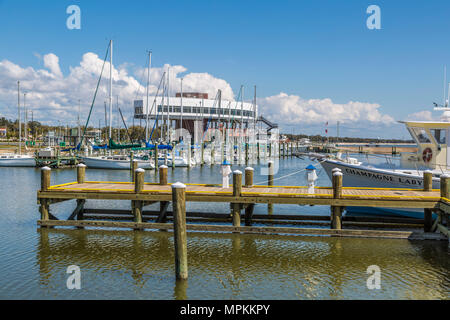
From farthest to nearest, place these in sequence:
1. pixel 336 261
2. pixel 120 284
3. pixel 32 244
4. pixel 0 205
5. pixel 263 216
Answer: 1. pixel 0 205
2. pixel 263 216
3. pixel 32 244
4. pixel 336 261
5. pixel 120 284

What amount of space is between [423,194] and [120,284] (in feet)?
40.6

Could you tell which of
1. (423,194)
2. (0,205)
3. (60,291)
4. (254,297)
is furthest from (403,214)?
(0,205)

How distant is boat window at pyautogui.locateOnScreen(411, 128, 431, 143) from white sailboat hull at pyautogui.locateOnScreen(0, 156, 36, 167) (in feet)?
168

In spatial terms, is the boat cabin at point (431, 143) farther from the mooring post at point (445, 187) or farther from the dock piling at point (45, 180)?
the dock piling at point (45, 180)

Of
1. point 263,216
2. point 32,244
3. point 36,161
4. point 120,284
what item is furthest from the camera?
point 36,161

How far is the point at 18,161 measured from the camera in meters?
58.1

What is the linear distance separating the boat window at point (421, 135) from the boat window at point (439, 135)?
A: 0.32m

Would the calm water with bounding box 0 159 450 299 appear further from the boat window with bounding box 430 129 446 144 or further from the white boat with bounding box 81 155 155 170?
the white boat with bounding box 81 155 155 170

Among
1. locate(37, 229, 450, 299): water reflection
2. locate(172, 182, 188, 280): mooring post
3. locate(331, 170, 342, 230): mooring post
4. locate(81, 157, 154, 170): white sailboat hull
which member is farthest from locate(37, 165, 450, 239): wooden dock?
locate(81, 157, 154, 170): white sailboat hull

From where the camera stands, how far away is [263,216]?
1955 centimetres

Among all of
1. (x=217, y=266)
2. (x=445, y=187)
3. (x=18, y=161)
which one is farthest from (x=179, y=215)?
(x=18, y=161)

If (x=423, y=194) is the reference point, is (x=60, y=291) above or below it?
below

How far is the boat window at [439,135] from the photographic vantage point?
68.7 feet
